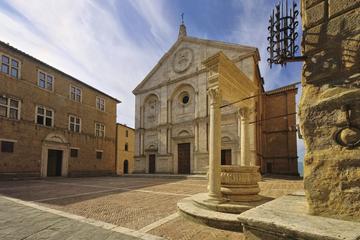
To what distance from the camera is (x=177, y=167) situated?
2352 centimetres

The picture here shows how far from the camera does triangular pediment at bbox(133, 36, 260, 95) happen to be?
21.0m

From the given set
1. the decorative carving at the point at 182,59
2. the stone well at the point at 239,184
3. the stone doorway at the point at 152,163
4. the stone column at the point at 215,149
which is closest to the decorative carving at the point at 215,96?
the stone column at the point at 215,149

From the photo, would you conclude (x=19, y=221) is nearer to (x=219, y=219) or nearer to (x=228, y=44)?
(x=219, y=219)

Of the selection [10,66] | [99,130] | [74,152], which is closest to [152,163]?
[99,130]

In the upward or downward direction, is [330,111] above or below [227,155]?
above

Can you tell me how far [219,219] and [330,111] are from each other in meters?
3.36

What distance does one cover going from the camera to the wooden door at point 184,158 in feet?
75.0

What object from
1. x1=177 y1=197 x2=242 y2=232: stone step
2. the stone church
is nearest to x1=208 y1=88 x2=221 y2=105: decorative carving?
x1=177 y1=197 x2=242 y2=232: stone step

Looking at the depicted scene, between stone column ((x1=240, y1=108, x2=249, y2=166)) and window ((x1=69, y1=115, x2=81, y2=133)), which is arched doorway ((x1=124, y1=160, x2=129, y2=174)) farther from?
stone column ((x1=240, y1=108, x2=249, y2=166))

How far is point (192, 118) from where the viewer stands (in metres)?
22.8

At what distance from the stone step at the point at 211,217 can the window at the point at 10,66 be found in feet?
64.2

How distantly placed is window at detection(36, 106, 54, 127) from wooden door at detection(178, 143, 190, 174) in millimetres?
13063

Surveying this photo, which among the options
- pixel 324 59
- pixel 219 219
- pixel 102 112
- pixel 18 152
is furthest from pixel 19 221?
pixel 102 112

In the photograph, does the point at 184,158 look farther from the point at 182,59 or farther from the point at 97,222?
Answer: the point at 97,222
